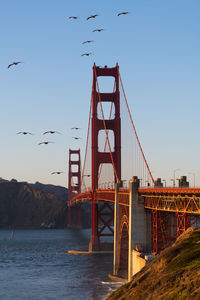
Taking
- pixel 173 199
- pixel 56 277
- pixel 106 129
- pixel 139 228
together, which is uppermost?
pixel 106 129

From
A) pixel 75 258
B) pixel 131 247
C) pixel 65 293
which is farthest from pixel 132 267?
pixel 75 258

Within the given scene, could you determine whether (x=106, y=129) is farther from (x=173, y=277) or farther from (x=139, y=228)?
(x=173, y=277)

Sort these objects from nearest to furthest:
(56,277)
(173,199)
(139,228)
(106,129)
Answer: (173,199), (139,228), (56,277), (106,129)

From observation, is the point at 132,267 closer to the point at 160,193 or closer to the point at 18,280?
the point at 160,193

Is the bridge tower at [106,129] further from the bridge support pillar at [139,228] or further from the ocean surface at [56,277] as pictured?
the bridge support pillar at [139,228]

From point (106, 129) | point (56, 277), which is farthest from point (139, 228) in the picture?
point (106, 129)

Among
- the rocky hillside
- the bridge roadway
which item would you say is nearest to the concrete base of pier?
the bridge roadway

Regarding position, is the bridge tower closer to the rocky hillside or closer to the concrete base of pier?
the concrete base of pier

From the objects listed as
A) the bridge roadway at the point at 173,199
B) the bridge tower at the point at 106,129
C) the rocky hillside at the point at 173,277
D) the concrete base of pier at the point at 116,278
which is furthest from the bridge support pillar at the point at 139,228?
the bridge tower at the point at 106,129

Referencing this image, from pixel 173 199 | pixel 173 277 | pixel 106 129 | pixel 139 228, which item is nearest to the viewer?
pixel 173 277
